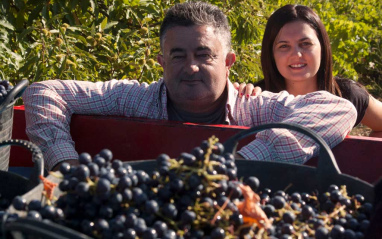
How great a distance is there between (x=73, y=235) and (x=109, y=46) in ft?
7.74

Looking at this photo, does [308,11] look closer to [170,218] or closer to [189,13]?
[189,13]

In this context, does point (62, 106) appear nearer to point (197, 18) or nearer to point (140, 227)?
point (197, 18)

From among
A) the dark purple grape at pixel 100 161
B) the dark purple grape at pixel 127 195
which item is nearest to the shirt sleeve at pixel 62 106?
the dark purple grape at pixel 100 161

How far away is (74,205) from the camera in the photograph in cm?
101

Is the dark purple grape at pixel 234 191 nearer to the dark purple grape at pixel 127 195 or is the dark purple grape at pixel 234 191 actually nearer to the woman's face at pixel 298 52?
the dark purple grape at pixel 127 195

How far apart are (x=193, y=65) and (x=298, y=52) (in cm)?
108

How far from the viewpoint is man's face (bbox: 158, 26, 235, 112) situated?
86.7 inches

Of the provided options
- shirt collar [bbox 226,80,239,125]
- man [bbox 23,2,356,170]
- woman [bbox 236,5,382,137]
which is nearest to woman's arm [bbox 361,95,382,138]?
woman [bbox 236,5,382,137]

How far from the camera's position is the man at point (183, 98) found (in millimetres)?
2092

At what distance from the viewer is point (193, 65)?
7.19 ft

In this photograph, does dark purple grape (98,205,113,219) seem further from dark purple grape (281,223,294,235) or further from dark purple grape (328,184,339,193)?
dark purple grape (328,184,339,193)

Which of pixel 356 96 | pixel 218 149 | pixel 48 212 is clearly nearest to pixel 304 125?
pixel 218 149

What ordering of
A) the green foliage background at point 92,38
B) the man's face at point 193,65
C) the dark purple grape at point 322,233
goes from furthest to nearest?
1. the green foliage background at point 92,38
2. the man's face at point 193,65
3. the dark purple grape at point 322,233

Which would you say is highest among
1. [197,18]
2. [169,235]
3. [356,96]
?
[197,18]
